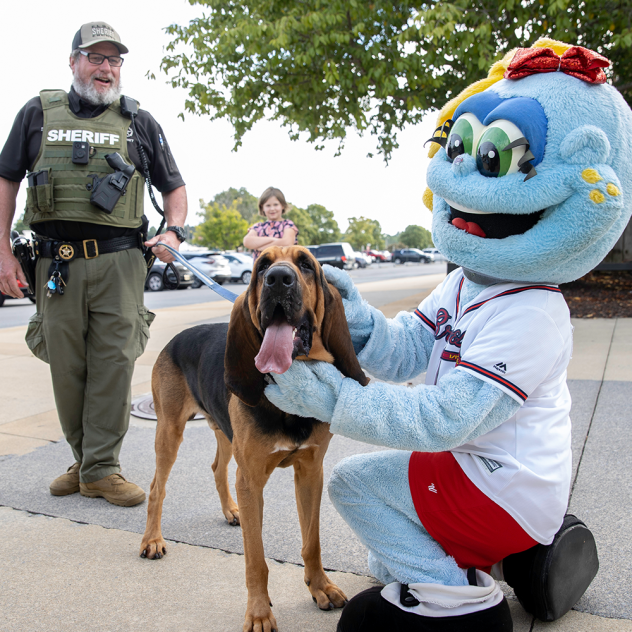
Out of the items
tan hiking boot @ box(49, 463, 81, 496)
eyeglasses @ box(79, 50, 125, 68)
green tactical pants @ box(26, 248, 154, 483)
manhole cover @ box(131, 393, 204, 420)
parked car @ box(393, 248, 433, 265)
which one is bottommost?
parked car @ box(393, 248, 433, 265)

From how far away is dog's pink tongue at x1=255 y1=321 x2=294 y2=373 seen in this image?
187cm

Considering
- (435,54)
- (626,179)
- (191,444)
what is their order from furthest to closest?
(435,54) < (191,444) < (626,179)

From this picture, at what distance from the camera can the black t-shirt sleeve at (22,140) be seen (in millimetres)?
3609

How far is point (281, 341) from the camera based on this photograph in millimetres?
1909

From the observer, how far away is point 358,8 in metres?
9.08

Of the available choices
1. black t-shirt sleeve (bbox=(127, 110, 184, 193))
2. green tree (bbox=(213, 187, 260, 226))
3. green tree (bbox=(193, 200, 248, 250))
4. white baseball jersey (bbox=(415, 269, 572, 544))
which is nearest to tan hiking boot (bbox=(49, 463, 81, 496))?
black t-shirt sleeve (bbox=(127, 110, 184, 193))

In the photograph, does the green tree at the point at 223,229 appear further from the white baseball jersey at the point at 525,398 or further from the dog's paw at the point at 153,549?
the white baseball jersey at the point at 525,398

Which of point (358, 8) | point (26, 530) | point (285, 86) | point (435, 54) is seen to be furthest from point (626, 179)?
point (285, 86)

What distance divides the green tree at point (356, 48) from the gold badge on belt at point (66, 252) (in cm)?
595

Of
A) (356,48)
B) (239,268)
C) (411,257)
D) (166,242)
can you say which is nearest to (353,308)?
(166,242)

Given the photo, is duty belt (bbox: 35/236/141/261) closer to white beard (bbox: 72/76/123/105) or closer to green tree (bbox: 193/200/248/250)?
white beard (bbox: 72/76/123/105)

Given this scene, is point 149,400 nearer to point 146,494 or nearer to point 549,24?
point 146,494

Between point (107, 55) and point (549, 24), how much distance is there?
8180mm

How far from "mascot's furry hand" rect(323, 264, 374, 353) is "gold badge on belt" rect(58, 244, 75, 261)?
1986mm
